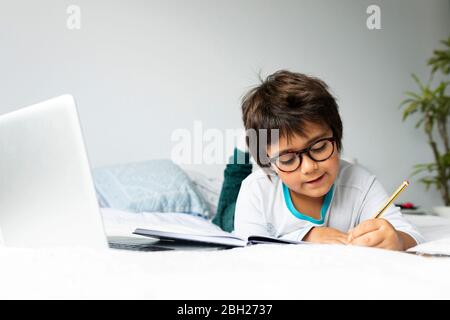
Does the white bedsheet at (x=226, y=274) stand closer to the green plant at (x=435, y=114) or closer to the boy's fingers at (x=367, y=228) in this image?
the boy's fingers at (x=367, y=228)

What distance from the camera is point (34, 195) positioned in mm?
736

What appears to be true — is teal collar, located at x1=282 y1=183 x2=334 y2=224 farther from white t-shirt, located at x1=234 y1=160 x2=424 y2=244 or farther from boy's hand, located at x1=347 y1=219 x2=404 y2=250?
boy's hand, located at x1=347 y1=219 x2=404 y2=250

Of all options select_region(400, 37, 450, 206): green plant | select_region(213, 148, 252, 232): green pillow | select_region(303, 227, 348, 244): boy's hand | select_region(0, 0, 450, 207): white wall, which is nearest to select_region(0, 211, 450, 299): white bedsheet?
select_region(303, 227, 348, 244): boy's hand

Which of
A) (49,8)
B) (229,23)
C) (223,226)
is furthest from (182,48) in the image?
(223,226)

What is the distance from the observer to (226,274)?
518 mm

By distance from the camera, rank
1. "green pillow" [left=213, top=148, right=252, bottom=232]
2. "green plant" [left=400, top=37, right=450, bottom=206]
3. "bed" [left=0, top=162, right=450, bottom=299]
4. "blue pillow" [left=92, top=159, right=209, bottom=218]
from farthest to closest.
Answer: "green plant" [left=400, top=37, right=450, bottom=206]
"blue pillow" [left=92, top=159, right=209, bottom=218]
"green pillow" [left=213, top=148, right=252, bottom=232]
"bed" [left=0, top=162, right=450, bottom=299]

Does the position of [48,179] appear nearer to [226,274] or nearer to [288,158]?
[226,274]

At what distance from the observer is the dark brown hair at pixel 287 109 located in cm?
111

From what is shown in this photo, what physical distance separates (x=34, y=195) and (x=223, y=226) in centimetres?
109

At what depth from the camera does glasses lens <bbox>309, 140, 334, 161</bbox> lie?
105 centimetres

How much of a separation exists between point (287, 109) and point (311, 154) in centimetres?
13

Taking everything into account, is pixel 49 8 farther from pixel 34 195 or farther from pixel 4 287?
pixel 4 287

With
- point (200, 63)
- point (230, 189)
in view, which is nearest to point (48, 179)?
point (230, 189)

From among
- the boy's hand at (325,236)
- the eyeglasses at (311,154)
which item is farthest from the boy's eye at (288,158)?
the boy's hand at (325,236)
